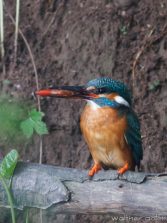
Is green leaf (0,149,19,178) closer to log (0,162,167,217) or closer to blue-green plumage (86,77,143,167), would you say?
log (0,162,167,217)

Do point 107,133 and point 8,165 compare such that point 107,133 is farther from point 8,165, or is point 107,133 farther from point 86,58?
point 86,58

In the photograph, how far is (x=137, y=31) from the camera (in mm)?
6676

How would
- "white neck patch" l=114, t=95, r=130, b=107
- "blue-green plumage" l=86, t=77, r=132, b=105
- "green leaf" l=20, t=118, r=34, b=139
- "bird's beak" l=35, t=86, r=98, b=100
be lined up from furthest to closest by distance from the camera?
"green leaf" l=20, t=118, r=34, b=139, "white neck patch" l=114, t=95, r=130, b=107, "blue-green plumage" l=86, t=77, r=132, b=105, "bird's beak" l=35, t=86, r=98, b=100

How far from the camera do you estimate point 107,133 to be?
4945 mm

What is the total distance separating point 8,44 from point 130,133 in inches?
86.5

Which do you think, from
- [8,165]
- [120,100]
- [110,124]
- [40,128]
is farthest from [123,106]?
[8,165]

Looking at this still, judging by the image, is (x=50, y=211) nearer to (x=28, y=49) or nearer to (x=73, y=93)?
(x=73, y=93)

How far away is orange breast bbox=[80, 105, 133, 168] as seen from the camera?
195 inches

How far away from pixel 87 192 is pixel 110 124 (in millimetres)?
706

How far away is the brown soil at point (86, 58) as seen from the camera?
20.9ft

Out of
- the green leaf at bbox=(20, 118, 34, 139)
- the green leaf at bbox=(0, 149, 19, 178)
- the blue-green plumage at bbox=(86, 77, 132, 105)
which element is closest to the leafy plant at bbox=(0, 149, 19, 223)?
the green leaf at bbox=(0, 149, 19, 178)

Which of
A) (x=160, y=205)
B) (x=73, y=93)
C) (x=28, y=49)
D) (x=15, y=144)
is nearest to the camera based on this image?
(x=160, y=205)

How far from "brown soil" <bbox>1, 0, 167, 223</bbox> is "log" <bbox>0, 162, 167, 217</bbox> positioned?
1.80 meters

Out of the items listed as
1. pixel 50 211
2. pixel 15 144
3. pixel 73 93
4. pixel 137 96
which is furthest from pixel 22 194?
pixel 137 96
